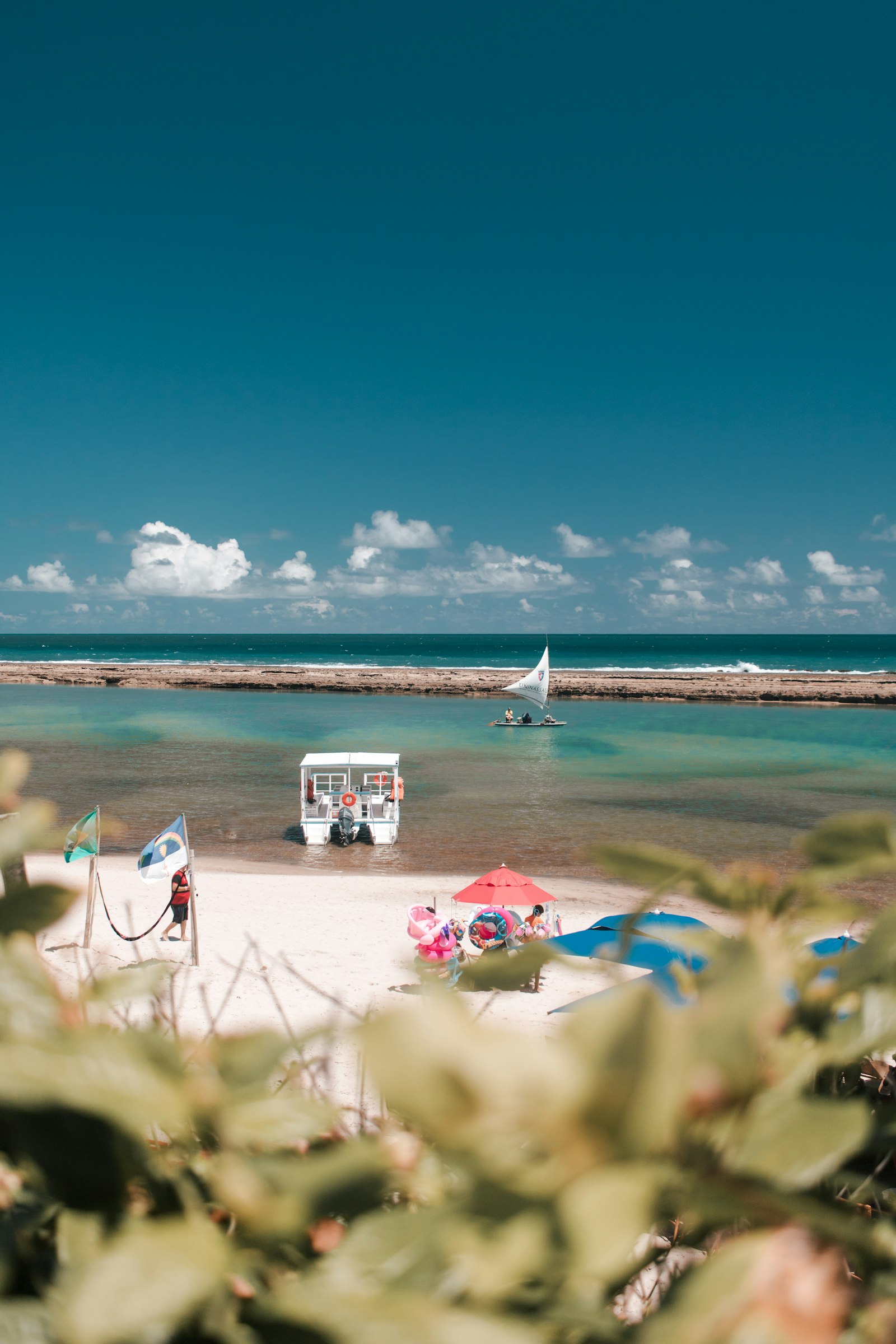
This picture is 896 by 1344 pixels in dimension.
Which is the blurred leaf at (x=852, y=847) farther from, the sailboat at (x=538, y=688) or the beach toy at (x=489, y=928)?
the sailboat at (x=538, y=688)

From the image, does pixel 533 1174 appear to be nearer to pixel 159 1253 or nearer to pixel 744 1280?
pixel 744 1280

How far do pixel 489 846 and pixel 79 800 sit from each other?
41.4 feet

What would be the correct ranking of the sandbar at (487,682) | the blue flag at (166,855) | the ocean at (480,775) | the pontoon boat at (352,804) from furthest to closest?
the sandbar at (487,682) → the pontoon boat at (352,804) → the ocean at (480,775) → the blue flag at (166,855)

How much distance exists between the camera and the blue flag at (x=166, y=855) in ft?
35.8

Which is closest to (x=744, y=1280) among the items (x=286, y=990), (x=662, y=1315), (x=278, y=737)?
(x=662, y=1315)


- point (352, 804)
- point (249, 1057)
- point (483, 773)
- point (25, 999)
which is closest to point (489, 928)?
point (352, 804)

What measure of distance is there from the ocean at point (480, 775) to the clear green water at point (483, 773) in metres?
0.10

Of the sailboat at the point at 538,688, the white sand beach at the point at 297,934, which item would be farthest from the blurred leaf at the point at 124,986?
the sailboat at the point at 538,688

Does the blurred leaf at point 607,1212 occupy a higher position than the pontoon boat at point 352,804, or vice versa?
the blurred leaf at point 607,1212

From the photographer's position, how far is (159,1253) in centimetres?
44

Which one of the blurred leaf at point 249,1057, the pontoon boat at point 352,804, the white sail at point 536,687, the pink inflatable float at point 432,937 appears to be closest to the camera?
the blurred leaf at point 249,1057

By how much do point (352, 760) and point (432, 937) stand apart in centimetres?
1147

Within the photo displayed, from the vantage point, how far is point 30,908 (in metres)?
0.65

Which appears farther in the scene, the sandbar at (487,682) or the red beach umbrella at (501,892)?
the sandbar at (487,682)
